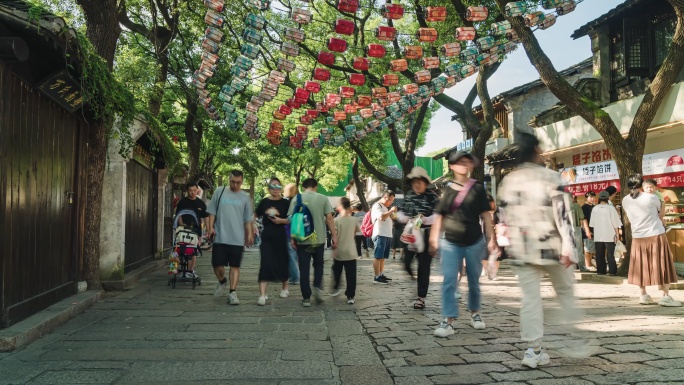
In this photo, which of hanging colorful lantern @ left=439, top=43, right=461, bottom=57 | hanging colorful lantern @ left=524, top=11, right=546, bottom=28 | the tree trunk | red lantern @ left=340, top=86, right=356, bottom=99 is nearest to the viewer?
the tree trunk

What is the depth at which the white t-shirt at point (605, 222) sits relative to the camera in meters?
10.8

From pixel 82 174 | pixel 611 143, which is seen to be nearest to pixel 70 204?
pixel 82 174

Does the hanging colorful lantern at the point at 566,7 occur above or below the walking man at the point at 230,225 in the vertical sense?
above

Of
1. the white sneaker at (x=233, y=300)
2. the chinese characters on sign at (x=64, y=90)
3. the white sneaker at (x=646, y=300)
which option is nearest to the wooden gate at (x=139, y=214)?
the chinese characters on sign at (x=64, y=90)

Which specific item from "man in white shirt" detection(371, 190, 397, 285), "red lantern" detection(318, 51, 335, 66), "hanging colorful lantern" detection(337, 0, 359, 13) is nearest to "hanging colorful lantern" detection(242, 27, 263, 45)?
"red lantern" detection(318, 51, 335, 66)

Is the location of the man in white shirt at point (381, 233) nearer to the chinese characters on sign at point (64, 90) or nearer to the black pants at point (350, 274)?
the black pants at point (350, 274)

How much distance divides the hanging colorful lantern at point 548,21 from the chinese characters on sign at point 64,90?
293 inches

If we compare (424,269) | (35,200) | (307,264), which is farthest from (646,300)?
(35,200)

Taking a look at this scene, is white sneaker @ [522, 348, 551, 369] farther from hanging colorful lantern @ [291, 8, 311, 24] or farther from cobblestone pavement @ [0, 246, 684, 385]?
hanging colorful lantern @ [291, 8, 311, 24]

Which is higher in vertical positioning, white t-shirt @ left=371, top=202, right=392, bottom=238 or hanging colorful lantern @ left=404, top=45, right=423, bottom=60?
hanging colorful lantern @ left=404, top=45, right=423, bottom=60

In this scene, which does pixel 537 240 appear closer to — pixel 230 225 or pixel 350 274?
pixel 350 274

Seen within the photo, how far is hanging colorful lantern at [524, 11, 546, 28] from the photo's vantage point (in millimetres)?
9656

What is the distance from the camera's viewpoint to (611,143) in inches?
401

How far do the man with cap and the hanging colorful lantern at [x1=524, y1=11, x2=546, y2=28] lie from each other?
413 centimetres
